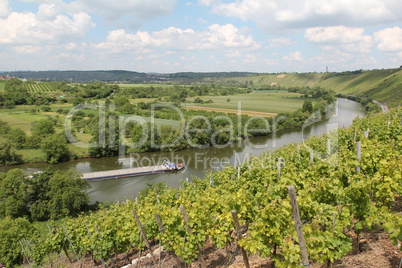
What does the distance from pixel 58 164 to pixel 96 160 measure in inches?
173

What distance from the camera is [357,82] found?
337ft

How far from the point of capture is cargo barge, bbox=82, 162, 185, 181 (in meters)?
27.5

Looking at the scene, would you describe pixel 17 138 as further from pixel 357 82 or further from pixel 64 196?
pixel 357 82

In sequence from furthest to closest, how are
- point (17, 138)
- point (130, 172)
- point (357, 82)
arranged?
point (357, 82) → point (17, 138) → point (130, 172)

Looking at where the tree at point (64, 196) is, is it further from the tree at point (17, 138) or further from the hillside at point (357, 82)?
the hillside at point (357, 82)

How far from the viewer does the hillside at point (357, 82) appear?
232 ft

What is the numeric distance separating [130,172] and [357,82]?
4051 inches

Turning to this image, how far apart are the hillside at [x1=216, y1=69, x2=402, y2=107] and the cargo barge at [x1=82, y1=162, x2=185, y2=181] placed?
54.3m

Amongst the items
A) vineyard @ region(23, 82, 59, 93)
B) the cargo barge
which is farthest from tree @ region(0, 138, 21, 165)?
vineyard @ region(23, 82, 59, 93)

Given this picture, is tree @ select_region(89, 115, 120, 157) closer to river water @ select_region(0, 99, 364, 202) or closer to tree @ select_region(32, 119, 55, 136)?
river water @ select_region(0, 99, 364, 202)

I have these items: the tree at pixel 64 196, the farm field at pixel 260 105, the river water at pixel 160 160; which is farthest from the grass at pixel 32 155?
the farm field at pixel 260 105

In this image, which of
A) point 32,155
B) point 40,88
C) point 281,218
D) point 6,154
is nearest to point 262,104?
point 32,155

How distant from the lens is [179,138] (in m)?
37.4

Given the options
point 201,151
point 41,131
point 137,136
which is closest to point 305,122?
point 201,151
